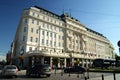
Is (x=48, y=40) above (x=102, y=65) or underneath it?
above

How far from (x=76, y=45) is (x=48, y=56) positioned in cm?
2658

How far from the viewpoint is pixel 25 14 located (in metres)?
54.7

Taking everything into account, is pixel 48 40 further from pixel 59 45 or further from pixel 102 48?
pixel 102 48

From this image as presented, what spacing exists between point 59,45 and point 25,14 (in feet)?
60.7

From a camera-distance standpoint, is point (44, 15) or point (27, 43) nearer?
point (27, 43)

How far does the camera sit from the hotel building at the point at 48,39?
50.8 m

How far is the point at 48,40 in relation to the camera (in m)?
59.2

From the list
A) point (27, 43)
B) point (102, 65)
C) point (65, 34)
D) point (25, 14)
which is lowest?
point (102, 65)

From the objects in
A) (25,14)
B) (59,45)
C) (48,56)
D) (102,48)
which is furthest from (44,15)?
(102,48)

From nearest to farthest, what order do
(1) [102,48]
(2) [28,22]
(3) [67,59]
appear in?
(2) [28,22] < (3) [67,59] < (1) [102,48]

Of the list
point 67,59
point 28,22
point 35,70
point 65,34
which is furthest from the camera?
point 65,34

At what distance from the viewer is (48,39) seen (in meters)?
→ 59.2

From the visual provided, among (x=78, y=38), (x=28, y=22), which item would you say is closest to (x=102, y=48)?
(x=78, y=38)

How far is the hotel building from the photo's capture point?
50.8m
